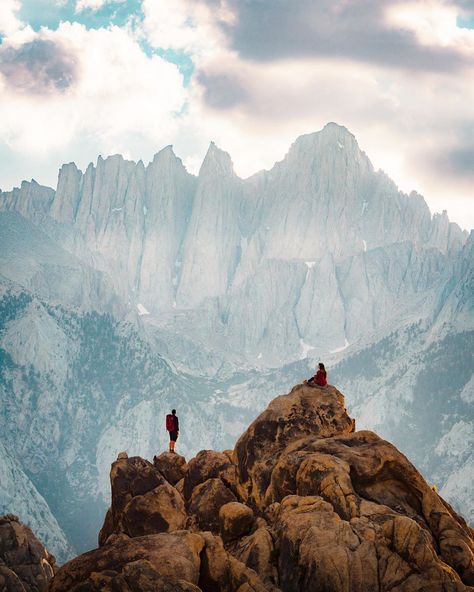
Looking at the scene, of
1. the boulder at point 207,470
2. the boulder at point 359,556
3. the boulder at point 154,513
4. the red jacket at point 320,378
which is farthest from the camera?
the red jacket at point 320,378

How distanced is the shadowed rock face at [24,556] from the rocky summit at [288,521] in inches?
730

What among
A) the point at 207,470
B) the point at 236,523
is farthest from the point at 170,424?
the point at 236,523

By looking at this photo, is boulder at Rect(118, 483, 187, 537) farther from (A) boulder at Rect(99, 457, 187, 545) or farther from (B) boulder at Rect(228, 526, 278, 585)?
(B) boulder at Rect(228, 526, 278, 585)

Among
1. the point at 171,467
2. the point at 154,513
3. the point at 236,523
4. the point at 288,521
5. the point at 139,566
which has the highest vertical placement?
the point at 171,467

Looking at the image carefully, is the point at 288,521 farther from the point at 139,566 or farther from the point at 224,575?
the point at 139,566

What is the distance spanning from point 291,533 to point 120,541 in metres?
7.78

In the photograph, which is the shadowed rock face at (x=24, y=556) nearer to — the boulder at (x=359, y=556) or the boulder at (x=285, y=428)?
the boulder at (x=285, y=428)

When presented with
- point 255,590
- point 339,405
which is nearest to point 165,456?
point 339,405

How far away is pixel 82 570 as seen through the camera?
36094 mm

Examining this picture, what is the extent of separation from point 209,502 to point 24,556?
30.8 metres

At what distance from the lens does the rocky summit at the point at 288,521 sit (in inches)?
1421

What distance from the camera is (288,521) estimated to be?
39.2m

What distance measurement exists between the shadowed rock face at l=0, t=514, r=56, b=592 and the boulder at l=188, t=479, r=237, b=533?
25.5 m

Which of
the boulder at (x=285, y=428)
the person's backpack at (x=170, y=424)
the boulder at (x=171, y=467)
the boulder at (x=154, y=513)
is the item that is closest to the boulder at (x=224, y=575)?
the boulder at (x=285, y=428)
